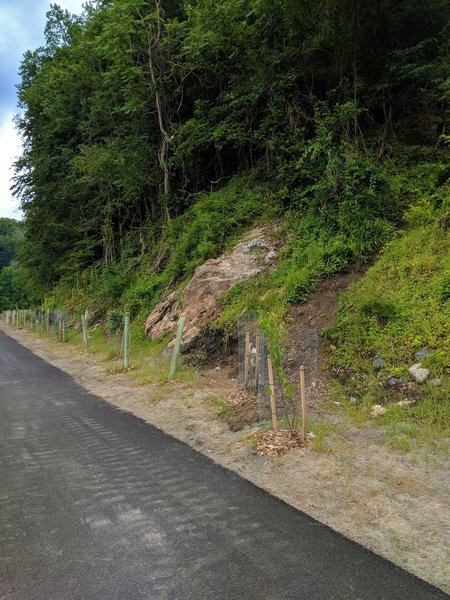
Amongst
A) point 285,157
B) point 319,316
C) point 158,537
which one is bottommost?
point 158,537

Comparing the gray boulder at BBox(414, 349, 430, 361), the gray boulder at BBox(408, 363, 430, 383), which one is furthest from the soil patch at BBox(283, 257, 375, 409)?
the gray boulder at BBox(414, 349, 430, 361)

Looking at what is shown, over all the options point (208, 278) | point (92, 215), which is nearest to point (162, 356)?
point (208, 278)

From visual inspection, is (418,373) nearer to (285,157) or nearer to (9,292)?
(285,157)

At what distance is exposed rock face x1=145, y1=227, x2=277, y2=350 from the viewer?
429 inches

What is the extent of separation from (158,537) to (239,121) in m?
14.7

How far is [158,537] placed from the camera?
3.24m

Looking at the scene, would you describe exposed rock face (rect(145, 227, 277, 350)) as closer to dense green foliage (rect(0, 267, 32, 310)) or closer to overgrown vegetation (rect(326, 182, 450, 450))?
overgrown vegetation (rect(326, 182, 450, 450))

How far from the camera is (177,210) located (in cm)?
1883

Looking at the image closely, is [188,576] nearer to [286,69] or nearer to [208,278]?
[208,278]

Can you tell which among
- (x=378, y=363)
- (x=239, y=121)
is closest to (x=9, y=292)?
(x=239, y=121)

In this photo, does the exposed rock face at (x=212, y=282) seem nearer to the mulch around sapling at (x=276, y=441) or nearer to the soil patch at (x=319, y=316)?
the soil patch at (x=319, y=316)

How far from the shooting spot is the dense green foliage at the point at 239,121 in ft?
Answer: 35.9

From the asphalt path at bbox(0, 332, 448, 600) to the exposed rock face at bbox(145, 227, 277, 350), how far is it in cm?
554

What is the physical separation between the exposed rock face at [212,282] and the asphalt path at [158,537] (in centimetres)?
554
